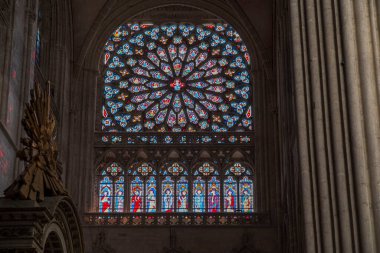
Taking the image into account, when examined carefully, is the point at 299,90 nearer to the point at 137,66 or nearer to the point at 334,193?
the point at 334,193

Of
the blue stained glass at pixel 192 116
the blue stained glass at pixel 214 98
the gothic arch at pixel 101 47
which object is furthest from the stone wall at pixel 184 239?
the blue stained glass at pixel 214 98

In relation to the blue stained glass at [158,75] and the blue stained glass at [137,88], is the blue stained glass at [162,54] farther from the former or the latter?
the blue stained glass at [137,88]

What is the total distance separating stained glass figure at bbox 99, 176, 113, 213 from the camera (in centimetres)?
2455

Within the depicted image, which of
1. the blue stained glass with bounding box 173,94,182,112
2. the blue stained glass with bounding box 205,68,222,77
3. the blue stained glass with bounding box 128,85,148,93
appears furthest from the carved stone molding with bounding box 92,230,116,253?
the blue stained glass with bounding box 205,68,222,77

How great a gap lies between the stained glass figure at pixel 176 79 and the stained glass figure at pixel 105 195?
149 centimetres

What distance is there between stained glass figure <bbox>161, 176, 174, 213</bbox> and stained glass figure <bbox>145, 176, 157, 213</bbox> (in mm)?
217

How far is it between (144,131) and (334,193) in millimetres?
11715

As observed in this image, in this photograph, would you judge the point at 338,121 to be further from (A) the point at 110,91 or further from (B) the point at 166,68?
(B) the point at 166,68

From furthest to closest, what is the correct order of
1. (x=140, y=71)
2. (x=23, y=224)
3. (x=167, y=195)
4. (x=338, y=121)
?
(x=140, y=71), (x=167, y=195), (x=338, y=121), (x=23, y=224)

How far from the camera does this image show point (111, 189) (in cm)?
2473

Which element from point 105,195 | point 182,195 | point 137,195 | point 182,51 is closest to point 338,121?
point 182,195

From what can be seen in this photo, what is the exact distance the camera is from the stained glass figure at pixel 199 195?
24.6m

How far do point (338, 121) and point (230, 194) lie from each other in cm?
1037

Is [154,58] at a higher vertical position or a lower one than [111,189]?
higher
